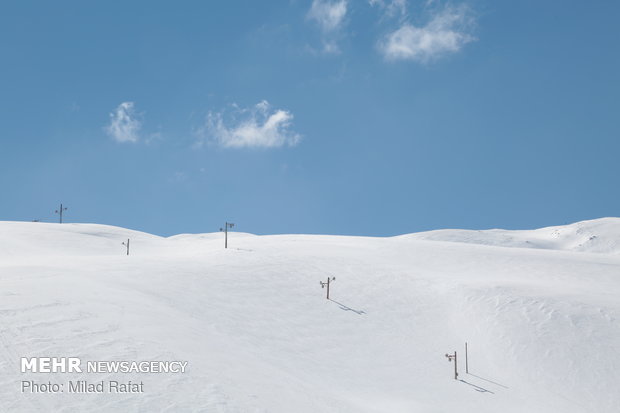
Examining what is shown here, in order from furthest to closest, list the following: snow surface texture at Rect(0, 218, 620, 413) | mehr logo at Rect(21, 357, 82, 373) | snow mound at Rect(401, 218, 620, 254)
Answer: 1. snow mound at Rect(401, 218, 620, 254)
2. snow surface texture at Rect(0, 218, 620, 413)
3. mehr logo at Rect(21, 357, 82, 373)

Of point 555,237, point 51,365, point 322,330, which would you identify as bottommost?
point 322,330

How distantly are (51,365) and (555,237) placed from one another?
124m

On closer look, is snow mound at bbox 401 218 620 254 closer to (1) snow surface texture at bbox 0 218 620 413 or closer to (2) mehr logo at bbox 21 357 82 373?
(1) snow surface texture at bbox 0 218 620 413

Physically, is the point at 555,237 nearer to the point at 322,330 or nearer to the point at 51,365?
the point at 322,330

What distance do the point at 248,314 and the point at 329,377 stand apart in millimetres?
6267

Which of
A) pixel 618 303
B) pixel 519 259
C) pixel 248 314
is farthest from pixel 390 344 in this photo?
pixel 519 259

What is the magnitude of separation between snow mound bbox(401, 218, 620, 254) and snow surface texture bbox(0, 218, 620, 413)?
68498 mm

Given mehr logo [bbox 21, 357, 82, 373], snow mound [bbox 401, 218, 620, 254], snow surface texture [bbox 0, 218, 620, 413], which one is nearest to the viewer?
mehr logo [bbox 21, 357, 82, 373]

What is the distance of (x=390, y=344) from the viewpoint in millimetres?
22812

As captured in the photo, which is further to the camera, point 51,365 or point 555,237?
point 555,237

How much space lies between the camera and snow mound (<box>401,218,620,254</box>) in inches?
4109

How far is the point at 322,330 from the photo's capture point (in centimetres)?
2331

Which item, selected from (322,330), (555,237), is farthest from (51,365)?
(555,237)

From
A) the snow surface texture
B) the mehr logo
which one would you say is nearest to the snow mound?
the snow surface texture
